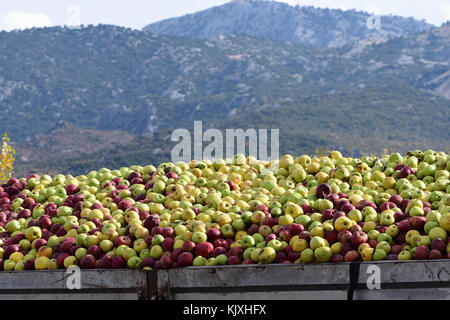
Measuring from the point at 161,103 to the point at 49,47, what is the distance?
129ft

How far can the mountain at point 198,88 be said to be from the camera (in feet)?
363

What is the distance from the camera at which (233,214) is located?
5.75 metres

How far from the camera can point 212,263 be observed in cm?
508

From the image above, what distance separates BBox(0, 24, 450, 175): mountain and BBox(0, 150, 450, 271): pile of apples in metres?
93.6

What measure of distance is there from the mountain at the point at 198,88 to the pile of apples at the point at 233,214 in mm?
93596

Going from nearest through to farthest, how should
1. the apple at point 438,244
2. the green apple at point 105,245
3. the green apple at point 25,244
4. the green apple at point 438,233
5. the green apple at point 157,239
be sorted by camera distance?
the apple at point 438,244, the green apple at point 438,233, the green apple at point 157,239, the green apple at point 105,245, the green apple at point 25,244

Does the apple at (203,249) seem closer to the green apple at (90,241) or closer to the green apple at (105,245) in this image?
the green apple at (105,245)

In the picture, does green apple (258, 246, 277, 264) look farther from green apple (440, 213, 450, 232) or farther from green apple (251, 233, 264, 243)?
green apple (440, 213, 450, 232)

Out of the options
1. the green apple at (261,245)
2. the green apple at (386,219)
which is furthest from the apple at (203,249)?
the green apple at (386,219)

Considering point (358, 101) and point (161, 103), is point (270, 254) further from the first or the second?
point (161, 103)

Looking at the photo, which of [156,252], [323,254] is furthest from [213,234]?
[323,254]

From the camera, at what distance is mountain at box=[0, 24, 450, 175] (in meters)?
111

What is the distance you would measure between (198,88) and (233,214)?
159 metres
